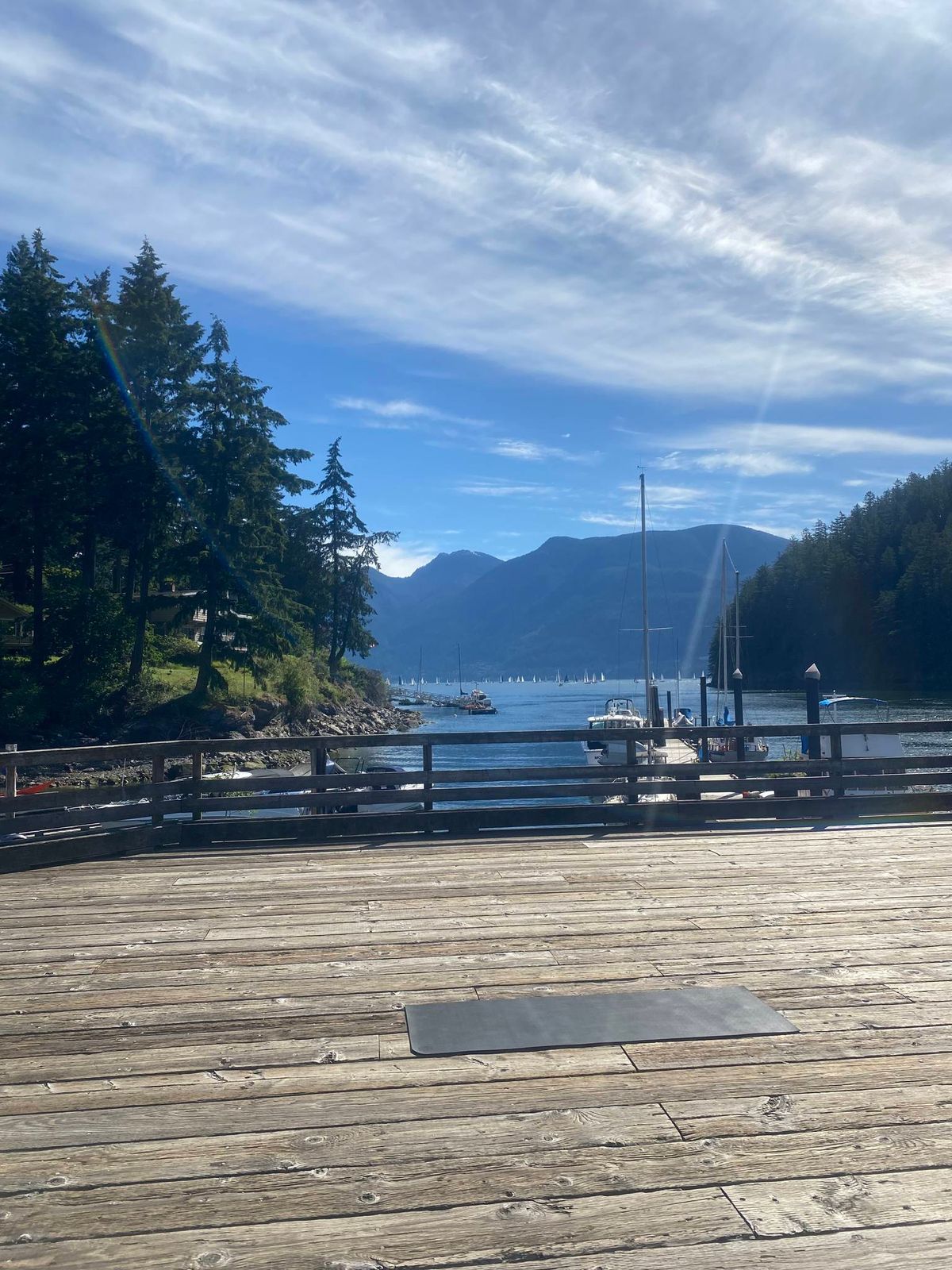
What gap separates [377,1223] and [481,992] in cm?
193

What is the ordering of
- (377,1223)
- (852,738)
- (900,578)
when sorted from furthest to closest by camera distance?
1. (900,578)
2. (852,738)
3. (377,1223)

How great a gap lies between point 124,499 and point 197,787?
3599cm

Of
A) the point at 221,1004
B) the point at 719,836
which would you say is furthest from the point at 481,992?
the point at 719,836

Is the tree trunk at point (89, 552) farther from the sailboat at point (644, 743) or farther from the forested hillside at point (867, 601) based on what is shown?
the forested hillside at point (867, 601)

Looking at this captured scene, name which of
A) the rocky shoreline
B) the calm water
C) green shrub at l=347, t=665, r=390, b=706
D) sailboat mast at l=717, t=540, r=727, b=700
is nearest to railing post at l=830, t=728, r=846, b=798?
the calm water

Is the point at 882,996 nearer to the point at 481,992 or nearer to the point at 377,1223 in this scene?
the point at 481,992

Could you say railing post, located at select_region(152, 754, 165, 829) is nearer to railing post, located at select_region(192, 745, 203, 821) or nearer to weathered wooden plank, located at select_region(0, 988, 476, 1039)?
railing post, located at select_region(192, 745, 203, 821)

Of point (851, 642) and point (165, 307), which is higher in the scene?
point (165, 307)

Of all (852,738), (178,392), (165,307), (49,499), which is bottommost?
(852,738)

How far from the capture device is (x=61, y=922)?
20.2ft

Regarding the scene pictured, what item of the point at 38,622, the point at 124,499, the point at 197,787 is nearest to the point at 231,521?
the point at 124,499

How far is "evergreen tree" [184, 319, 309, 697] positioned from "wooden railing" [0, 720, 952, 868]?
32498mm

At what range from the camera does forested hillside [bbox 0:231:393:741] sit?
132 feet

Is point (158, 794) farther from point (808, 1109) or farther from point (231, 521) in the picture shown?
point (231, 521)
